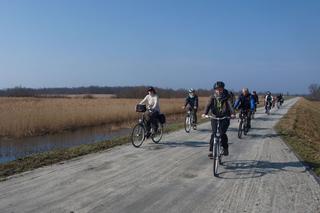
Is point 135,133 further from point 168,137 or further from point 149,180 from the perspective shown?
point 149,180

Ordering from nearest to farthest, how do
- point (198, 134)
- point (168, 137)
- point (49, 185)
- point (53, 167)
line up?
point (49, 185) < point (53, 167) < point (168, 137) < point (198, 134)

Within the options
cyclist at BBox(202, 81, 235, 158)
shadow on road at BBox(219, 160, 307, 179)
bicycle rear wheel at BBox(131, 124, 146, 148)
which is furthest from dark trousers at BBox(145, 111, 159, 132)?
cyclist at BBox(202, 81, 235, 158)

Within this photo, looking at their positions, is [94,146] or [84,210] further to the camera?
[94,146]

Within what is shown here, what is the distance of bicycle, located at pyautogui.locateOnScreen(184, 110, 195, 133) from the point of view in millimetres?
18111

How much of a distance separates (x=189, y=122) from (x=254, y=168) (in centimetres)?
875

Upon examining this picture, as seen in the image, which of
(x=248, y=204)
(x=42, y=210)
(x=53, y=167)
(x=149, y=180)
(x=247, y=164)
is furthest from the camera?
(x=247, y=164)

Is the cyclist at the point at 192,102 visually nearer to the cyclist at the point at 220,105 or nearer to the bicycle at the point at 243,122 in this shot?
the bicycle at the point at 243,122

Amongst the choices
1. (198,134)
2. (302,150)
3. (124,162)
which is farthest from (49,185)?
(198,134)

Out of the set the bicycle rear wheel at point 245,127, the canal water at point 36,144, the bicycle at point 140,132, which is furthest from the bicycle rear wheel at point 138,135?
the bicycle rear wheel at point 245,127

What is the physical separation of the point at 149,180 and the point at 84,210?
2277mm

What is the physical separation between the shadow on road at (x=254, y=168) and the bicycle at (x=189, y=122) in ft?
25.3

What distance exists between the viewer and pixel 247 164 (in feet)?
33.0

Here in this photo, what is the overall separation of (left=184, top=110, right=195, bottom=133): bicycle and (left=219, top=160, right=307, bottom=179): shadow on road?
25.3 feet

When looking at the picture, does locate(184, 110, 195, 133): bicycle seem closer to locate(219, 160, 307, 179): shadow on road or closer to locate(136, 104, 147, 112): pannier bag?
locate(136, 104, 147, 112): pannier bag
